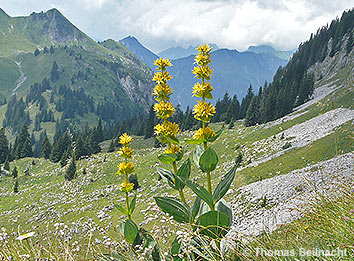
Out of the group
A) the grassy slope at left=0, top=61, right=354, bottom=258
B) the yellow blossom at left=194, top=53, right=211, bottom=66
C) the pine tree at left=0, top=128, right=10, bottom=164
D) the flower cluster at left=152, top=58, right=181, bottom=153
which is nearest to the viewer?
the yellow blossom at left=194, top=53, right=211, bottom=66

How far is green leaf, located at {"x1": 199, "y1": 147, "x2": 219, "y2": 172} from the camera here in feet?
9.27

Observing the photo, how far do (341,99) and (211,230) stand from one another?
137ft

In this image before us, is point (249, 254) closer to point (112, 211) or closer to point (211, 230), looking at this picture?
point (211, 230)

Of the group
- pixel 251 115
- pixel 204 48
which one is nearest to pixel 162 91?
pixel 204 48

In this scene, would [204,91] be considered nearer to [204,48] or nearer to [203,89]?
[203,89]

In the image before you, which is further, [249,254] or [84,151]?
[84,151]

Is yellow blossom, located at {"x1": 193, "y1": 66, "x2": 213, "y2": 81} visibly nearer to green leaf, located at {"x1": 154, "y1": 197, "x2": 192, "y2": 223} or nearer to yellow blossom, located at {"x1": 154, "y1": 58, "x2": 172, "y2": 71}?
yellow blossom, located at {"x1": 154, "y1": 58, "x2": 172, "y2": 71}

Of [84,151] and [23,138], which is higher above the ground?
[23,138]

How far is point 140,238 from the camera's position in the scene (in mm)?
3855

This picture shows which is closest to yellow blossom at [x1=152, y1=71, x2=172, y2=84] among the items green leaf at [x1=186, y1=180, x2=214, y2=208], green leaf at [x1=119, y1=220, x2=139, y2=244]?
green leaf at [x1=186, y1=180, x2=214, y2=208]

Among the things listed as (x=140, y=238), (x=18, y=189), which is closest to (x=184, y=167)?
(x=140, y=238)

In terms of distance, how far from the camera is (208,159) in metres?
2.87

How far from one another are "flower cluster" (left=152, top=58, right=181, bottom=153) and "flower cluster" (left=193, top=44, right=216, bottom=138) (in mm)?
376

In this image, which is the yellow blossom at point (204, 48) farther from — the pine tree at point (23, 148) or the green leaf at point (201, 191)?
the pine tree at point (23, 148)
